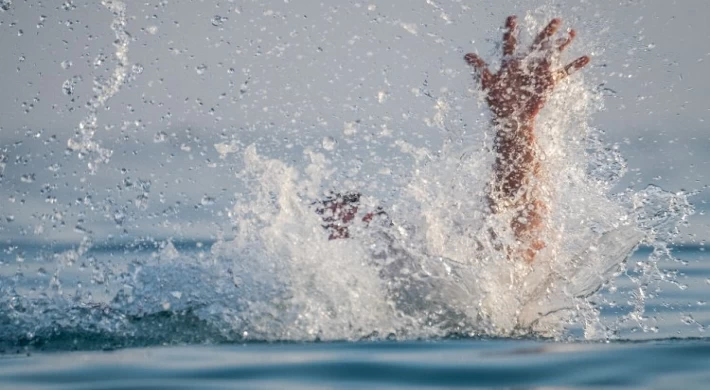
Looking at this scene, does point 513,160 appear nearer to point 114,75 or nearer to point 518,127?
point 518,127

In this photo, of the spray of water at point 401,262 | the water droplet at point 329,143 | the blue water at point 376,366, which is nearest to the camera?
the blue water at point 376,366

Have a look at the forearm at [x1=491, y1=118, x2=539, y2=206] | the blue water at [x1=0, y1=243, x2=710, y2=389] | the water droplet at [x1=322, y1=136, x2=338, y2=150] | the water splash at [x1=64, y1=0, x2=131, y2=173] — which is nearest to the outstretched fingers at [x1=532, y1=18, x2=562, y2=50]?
the forearm at [x1=491, y1=118, x2=539, y2=206]

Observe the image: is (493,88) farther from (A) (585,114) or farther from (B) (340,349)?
(B) (340,349)

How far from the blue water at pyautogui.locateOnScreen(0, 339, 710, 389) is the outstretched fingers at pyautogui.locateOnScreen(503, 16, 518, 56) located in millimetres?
2266

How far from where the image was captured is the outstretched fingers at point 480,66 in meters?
6.22

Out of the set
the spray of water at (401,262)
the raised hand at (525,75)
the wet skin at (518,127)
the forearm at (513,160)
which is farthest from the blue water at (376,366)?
the raised hand at (525,75)

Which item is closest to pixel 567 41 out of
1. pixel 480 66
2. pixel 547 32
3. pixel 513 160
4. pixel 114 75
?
pixel 547 32

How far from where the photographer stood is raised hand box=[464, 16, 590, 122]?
6.11 m

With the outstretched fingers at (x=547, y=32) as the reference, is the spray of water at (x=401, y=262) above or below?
below

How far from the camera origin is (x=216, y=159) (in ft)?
51.9

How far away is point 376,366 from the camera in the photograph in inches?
150

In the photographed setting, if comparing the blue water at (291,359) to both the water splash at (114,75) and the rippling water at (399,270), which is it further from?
the water splash at (114,75)

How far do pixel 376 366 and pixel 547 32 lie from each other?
3.02 meters

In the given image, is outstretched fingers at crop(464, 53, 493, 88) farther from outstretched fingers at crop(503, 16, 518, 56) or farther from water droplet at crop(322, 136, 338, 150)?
water droplet at crop(322, 136, 338, 150)
